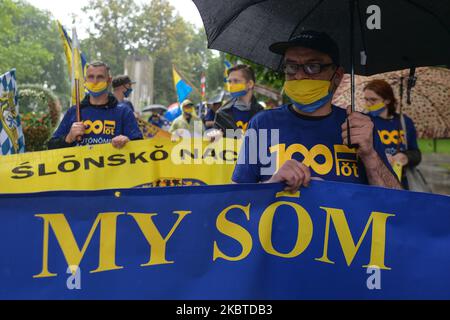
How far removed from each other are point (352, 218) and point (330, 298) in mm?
369

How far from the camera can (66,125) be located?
6.23m

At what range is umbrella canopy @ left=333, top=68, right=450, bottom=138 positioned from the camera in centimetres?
766

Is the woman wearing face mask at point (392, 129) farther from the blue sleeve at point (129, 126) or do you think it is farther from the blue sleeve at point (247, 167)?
the blue sleeve at point (247, 167)

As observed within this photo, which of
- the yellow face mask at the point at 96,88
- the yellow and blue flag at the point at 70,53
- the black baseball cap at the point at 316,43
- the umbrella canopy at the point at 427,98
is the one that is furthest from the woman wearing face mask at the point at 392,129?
the black baseball cap at the point at 316,43

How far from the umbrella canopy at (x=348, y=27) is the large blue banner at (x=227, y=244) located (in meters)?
1.38

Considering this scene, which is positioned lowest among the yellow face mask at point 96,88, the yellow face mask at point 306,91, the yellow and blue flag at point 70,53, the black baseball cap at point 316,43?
the yellow face mask at point 306,91

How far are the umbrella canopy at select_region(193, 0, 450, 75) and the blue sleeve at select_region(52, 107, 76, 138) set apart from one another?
2.49 metres

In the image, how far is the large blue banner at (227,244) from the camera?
8.38ft

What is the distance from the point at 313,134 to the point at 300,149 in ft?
0.39

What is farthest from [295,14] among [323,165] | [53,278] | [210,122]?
[210,122]

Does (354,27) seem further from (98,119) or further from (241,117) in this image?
(241,117)

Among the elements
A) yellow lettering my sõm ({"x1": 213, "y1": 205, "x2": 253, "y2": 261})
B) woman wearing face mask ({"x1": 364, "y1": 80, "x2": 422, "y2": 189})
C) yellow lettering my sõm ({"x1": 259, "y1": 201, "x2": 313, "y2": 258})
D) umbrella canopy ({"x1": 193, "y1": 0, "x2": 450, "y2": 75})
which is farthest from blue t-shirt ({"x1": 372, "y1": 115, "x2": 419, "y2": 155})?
yellow lettering my sõm ({"x1": 213, "y1": 205, "x2": 253, "y2": 261})

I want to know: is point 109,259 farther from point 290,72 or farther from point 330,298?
point 290,72

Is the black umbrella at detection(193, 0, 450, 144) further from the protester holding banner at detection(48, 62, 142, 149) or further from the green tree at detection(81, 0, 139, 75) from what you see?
the green tree at detection(81, 0, 139, 75)
